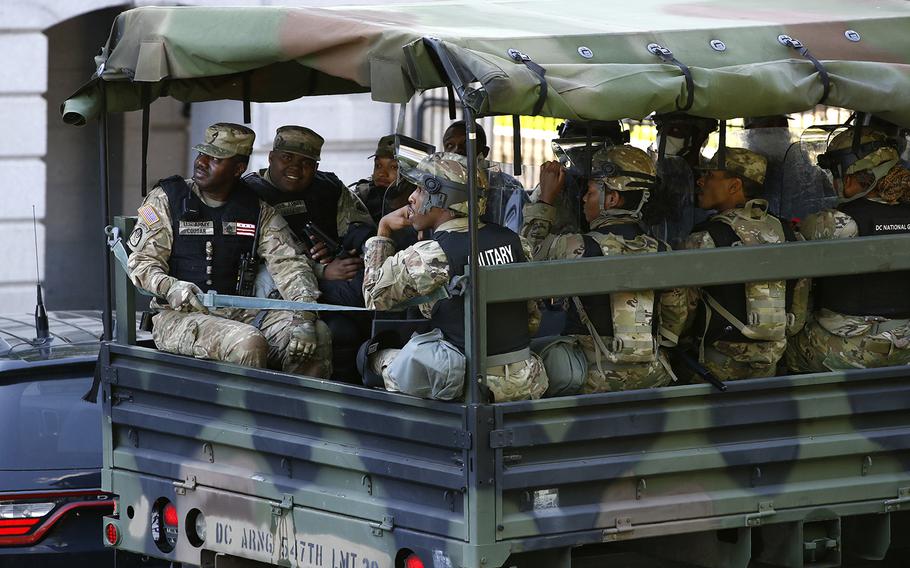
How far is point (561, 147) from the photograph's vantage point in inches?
242

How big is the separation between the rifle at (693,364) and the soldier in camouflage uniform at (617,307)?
80 millimetres

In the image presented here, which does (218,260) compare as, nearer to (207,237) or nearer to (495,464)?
(207,237)

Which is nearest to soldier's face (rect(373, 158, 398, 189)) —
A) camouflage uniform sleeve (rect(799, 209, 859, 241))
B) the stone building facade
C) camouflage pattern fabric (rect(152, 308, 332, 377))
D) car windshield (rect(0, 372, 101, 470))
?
camouflage pattern fabric (rect(152, 308, 332, 377))

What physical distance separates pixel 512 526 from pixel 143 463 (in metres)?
1.62

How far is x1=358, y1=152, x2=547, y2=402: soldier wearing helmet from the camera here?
4.45 metres

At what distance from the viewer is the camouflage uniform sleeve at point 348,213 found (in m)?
6.50

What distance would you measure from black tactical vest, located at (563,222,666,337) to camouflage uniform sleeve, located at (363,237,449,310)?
0.66 metres

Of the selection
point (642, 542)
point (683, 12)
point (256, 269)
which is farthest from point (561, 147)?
point (642, 542)

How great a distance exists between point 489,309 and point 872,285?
1627mm

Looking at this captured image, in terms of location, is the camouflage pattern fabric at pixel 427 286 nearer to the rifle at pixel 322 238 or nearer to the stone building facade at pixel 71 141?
the rifle at pixel 322 238

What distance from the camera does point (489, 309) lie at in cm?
458

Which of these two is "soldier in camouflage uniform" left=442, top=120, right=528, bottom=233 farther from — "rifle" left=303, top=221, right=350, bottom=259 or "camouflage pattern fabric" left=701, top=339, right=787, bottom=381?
"camouflage pattern fabric" left=701, top=339, right=787, bottom=381

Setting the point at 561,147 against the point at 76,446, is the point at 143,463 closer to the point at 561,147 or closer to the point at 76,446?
the point at 76,446

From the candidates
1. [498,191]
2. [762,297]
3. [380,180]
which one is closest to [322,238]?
[380,180]
